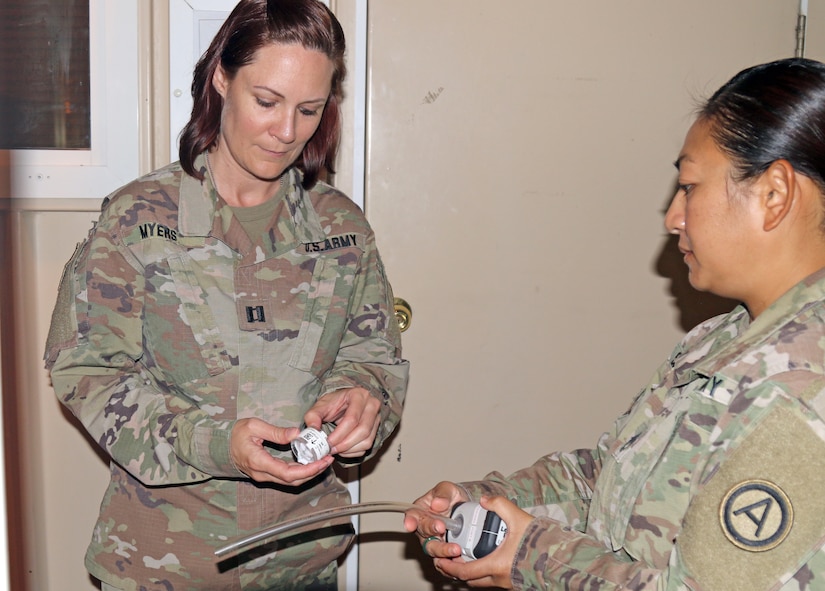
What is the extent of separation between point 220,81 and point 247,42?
0.10 metres

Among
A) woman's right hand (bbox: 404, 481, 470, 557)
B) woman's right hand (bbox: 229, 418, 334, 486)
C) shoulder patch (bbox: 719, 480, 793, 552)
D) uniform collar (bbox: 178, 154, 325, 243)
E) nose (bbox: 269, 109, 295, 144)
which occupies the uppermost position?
nose (bbox: 269, 109, 295, 144)

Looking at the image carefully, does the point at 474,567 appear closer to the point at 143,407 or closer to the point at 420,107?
the point at 143,407

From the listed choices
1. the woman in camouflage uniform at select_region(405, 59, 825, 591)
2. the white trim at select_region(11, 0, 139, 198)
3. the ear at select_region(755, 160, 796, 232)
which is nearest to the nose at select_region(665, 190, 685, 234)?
the woman in camouflage uniform at select_region(405, 59, 825, 591)

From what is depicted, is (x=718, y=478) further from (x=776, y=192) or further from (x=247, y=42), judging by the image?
(x=247, y=42)

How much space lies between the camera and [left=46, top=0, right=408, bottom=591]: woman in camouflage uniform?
1.41 m

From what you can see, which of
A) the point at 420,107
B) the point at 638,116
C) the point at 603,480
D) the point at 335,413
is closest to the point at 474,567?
the point at 603,480

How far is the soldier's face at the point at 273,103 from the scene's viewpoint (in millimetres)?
1437

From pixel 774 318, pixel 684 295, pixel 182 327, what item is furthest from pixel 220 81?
pixel 684 295

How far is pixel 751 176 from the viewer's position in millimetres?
1146

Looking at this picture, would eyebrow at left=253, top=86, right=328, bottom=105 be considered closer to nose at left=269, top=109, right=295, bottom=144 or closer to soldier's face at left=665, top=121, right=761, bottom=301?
nose at left=269, top=109, right=295, bottom=144

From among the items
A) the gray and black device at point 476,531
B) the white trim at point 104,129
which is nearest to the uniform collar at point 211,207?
the white trim at point 104,129

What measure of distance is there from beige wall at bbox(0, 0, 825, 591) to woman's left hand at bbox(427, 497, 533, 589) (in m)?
0.93

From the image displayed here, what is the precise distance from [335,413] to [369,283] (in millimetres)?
288

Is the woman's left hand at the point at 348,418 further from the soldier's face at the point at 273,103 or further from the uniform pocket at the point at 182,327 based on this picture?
the soldier's face at the point at 273,103
